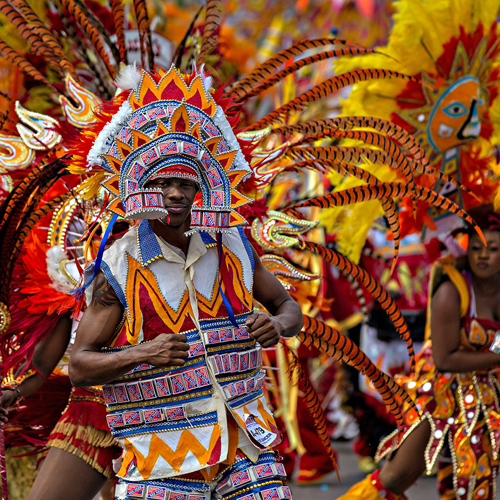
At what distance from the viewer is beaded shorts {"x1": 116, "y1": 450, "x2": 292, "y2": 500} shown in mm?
2523

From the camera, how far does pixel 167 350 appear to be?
7.79 ft

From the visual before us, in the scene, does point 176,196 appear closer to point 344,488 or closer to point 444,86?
point 444,86

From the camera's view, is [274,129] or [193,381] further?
[274,129]

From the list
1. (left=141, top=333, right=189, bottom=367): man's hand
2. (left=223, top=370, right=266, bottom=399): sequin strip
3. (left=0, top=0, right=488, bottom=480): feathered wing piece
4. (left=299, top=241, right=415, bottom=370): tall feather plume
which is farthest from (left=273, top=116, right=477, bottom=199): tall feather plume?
(left=141, top=333, right=189, bottom=367): man's hand

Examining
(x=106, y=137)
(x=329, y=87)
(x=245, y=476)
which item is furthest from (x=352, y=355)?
(x=106, y=137)

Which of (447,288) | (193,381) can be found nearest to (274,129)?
(447,288)

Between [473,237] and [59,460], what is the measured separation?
228cm

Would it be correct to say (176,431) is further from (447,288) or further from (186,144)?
(447,288)

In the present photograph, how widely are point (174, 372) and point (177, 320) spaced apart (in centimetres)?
16

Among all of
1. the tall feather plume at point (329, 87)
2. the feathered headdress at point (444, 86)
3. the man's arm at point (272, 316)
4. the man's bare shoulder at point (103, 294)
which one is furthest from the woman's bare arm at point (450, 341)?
the man's bare shoulder at point (103, 294)

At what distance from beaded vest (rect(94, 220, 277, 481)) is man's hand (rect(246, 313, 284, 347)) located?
171 millimetres

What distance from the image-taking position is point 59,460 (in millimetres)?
3172

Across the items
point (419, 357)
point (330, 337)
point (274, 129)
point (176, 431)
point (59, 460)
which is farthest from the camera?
point (419, 357)

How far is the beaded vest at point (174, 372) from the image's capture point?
100 inches
